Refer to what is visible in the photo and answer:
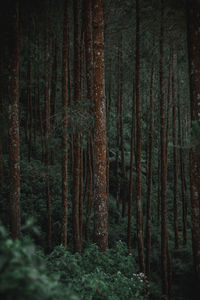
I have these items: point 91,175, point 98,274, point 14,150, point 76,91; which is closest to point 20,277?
point 98,274

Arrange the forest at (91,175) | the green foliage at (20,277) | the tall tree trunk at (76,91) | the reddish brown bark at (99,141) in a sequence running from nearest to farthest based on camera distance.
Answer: the green foliage at (20,277)
the forest at (91,175)
the reddish brown bark at (99,141)
the tall tree trunk at (76,91)

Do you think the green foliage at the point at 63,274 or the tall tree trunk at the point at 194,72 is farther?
the tall tree trunk at the point at 194,72

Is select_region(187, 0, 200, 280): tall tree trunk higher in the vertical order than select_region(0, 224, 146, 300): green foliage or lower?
higher

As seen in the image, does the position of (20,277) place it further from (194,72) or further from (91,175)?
(91,175)

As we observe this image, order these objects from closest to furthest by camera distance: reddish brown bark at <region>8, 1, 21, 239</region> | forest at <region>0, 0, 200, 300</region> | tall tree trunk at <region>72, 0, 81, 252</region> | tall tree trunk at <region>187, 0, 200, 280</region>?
forest at <region>0, 0, 200, 300</region> < tall tree trunk at <region>187, 0, 200, 280</region> < reddish brown bark at <region>8, 1, 21, 239</region> < tall tree trunk at <region>72, 0, 81, 252</region>

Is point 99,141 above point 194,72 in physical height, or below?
below

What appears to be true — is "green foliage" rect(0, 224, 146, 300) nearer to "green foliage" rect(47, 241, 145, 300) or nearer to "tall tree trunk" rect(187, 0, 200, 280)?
"green foliage" rect(47, 241, 145, 300)

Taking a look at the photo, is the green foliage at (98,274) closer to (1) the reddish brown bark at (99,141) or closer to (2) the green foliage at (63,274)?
(2) the green foliage at (63,274)

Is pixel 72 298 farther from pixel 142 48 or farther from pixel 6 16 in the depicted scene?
pixel 142 48

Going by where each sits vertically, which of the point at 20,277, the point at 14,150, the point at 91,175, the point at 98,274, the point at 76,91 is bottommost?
the point at 98,274

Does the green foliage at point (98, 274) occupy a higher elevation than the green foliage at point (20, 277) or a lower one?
lower

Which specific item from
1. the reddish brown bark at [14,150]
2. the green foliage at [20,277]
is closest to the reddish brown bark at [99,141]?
the reddish brown bark at [14,150]

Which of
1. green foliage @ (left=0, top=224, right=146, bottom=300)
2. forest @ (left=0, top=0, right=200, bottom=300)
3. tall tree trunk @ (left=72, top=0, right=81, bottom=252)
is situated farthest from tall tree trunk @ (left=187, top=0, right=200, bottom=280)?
tall tree trunk @ (left=72, top=0, right=81, bottom=252)

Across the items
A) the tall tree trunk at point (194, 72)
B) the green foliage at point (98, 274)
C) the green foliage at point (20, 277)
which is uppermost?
the tall tree trunk at point (194, 72)
